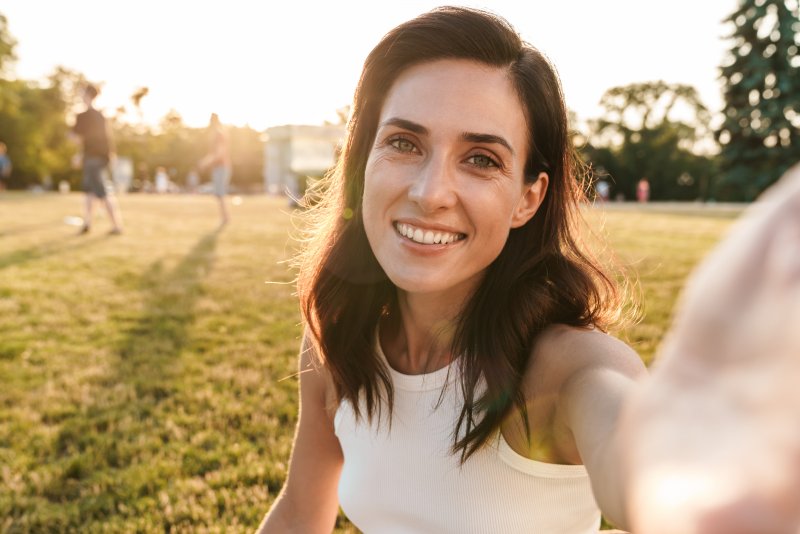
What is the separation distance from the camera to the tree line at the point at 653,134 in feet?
112

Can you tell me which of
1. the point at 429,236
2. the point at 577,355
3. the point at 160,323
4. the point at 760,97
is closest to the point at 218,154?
the point at 160,323

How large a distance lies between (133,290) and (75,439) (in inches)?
150

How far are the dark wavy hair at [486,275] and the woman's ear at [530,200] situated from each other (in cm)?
2

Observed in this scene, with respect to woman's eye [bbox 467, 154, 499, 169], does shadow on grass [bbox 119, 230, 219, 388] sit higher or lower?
lower

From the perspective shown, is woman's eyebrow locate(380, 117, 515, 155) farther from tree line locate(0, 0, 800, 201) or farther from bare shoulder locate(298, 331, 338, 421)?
tree line locate(0, 0, 800, 201)

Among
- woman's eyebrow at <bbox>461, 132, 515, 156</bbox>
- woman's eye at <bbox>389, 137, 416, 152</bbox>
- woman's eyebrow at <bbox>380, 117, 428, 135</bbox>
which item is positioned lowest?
woman's eye at <bbox>389, 137, 416, 152</bbox>

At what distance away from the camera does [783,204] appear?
409 millimetres

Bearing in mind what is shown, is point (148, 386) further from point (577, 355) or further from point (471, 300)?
point (577, 355)

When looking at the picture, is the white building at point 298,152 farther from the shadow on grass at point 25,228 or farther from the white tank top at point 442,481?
the white tank top at point 442,481

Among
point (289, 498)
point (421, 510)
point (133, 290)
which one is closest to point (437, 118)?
point (421, 510)

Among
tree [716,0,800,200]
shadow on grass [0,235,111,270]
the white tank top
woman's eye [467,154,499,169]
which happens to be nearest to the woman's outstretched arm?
the white tank top

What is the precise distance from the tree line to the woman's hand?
1322cm

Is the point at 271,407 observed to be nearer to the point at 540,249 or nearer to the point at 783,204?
the point at 540,249

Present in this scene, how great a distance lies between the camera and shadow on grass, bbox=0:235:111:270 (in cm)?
880
